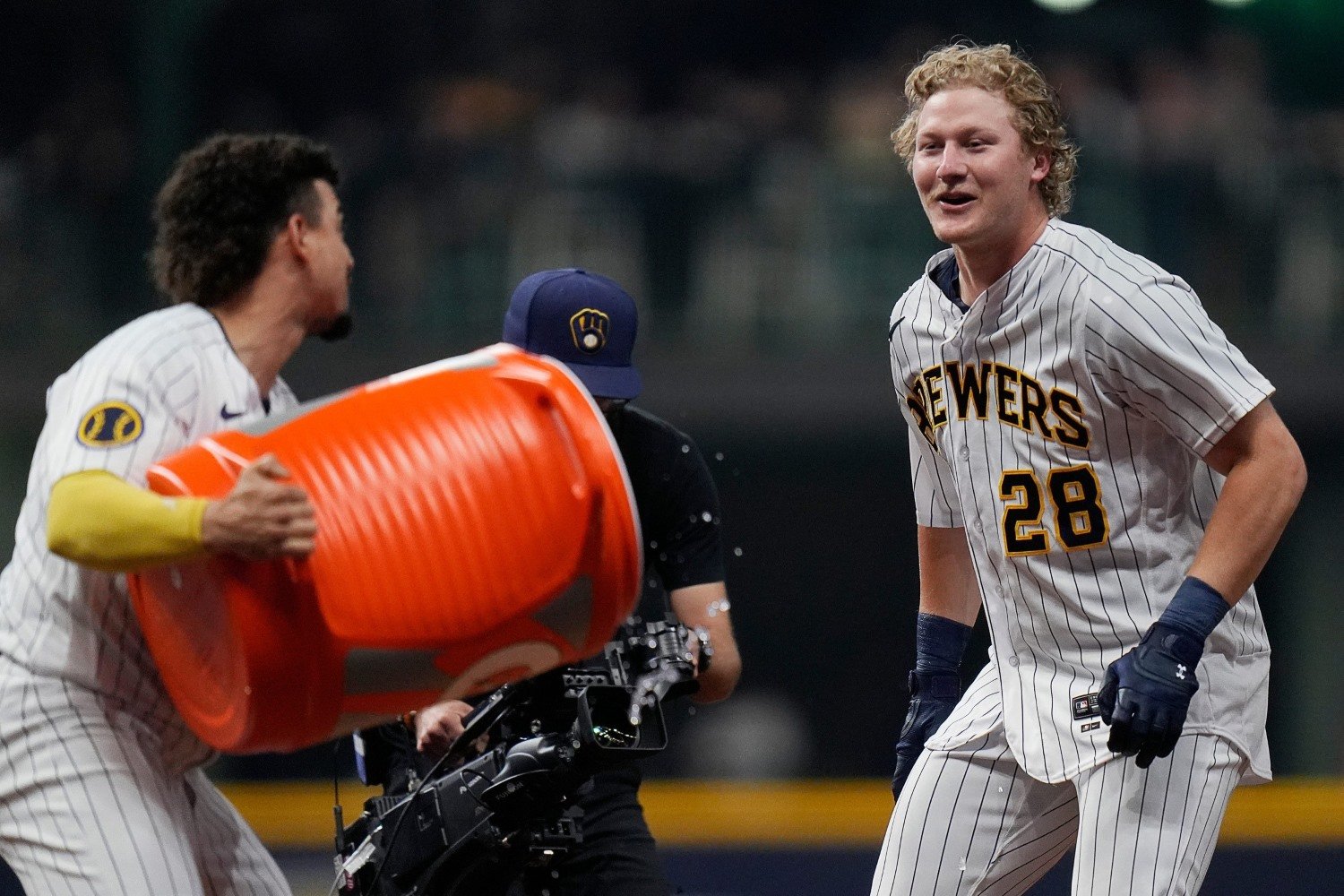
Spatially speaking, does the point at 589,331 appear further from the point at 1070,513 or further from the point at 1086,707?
the point at 1086,707

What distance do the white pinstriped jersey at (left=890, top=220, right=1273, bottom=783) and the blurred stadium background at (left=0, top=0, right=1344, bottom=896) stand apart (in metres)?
6.52

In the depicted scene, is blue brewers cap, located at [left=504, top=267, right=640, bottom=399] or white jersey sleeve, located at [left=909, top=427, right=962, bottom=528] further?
blue brewers cap, located at [left=504, top=267, right=640, bottom=399]

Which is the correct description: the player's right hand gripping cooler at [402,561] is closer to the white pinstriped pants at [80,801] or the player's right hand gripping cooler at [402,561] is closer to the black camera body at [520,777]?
the white pinstriped pants at [80,801]

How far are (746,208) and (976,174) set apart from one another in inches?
283

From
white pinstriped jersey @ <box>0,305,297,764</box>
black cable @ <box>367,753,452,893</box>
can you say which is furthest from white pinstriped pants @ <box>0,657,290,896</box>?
black cable @ <box>367,753,452,893</box>

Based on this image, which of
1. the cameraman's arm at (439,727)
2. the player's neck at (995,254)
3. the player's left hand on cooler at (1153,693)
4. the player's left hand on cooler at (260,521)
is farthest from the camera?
the cameraman's arm at (439,727)

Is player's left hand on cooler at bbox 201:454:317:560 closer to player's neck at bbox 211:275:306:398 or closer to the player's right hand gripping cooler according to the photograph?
the player's right hand gripping cooler

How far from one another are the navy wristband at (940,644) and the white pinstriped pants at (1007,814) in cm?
26

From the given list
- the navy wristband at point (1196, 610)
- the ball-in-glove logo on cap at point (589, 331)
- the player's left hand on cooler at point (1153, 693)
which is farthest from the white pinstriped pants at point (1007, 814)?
the ball-in-glove logo on cap at point (589, 331)

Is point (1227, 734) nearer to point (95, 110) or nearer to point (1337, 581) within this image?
point (1337, 581)

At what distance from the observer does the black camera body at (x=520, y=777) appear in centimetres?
336

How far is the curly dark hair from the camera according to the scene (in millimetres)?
2900

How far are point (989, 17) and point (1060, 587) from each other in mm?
8265

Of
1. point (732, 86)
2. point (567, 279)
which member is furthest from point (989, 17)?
point (567, 279)
